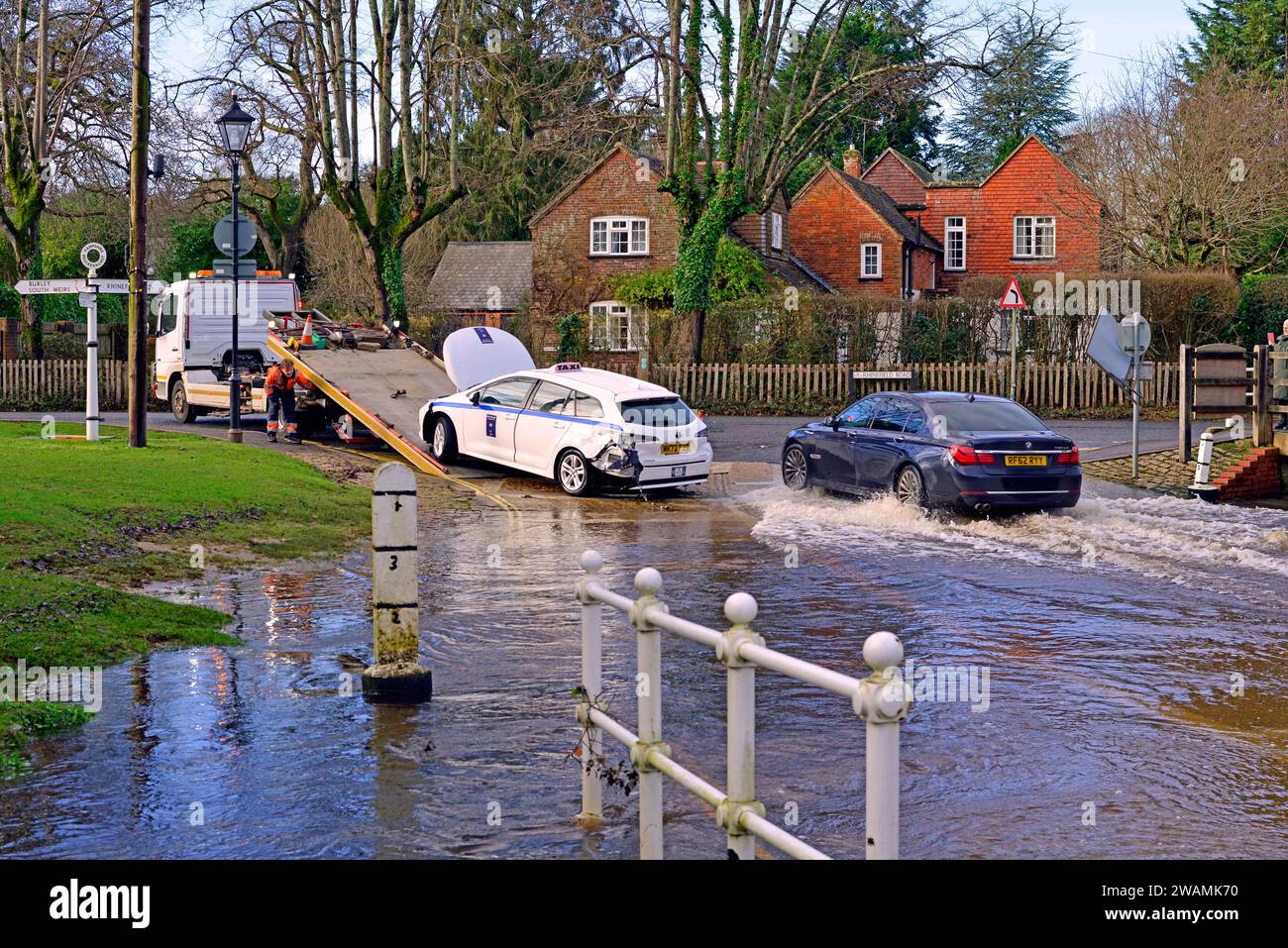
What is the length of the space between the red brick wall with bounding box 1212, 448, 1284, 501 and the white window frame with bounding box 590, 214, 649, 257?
32087 millimetres

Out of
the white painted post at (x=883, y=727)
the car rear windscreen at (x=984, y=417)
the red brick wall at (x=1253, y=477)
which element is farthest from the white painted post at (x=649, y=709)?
the red brick wall at (x=1253, y=477)

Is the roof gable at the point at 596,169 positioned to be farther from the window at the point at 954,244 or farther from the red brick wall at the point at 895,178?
the red brick wall at the point at 895,178

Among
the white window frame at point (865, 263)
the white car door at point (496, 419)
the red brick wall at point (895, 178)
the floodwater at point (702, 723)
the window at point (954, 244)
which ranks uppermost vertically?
the red brick wall at point (895, 178)

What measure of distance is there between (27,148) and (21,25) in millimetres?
3277

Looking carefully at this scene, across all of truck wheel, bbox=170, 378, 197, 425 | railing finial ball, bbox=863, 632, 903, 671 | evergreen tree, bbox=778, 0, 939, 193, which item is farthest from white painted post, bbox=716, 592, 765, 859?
evergreen tree, bbox=778, 0, 939, 193

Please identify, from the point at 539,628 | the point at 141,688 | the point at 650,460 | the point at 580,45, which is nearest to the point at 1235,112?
the point at 580,45

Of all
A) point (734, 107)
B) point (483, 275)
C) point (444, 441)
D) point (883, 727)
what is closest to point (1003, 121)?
point (483, 275)

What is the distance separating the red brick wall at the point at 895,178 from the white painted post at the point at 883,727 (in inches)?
2751

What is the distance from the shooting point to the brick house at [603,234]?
5197 centimetres

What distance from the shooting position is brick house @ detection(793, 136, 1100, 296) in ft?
193

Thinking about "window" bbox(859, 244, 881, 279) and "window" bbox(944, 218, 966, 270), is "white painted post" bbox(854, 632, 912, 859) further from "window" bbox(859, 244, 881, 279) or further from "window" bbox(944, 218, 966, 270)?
"window" bbox(944, 218, 966, 270)

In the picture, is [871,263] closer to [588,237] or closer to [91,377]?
[588,237]

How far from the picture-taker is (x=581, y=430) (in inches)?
798
